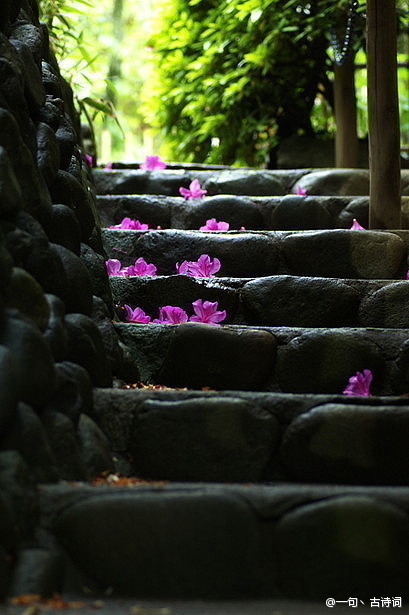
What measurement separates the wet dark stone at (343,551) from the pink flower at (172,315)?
1.08 m

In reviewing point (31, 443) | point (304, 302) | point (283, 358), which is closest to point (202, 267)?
point (304, 302)

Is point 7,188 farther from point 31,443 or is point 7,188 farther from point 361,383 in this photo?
point 361,383

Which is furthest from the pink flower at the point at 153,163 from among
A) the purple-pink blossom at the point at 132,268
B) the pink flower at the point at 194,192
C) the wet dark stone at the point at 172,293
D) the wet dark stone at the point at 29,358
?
the wet dark stone at the point at 29,358

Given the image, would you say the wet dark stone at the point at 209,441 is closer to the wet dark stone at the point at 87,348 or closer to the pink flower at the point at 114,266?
the wet dark stone at the point at 87,348

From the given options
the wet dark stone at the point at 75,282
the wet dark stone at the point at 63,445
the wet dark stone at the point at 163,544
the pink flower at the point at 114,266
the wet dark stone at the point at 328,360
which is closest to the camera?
the wet dark stone at the point at 163,544

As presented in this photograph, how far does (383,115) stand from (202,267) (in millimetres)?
1077

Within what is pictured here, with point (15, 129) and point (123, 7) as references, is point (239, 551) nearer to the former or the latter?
point (15, 129)

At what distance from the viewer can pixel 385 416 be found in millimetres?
1772

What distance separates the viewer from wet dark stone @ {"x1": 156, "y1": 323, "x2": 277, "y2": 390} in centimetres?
Answer: 217

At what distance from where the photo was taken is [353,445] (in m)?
A: 1.76

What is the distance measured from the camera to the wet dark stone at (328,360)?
2168mm

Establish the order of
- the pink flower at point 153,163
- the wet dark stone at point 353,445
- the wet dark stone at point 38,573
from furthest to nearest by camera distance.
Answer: the pink flower at point 153,163 → the wet dark stone at point 353,445 → the wet dark stone at point 38,573

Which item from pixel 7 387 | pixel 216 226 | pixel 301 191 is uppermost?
pixel 301 191

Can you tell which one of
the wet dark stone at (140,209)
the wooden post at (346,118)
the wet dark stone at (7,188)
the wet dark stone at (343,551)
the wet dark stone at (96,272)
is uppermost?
the wooden post at (346,118)
